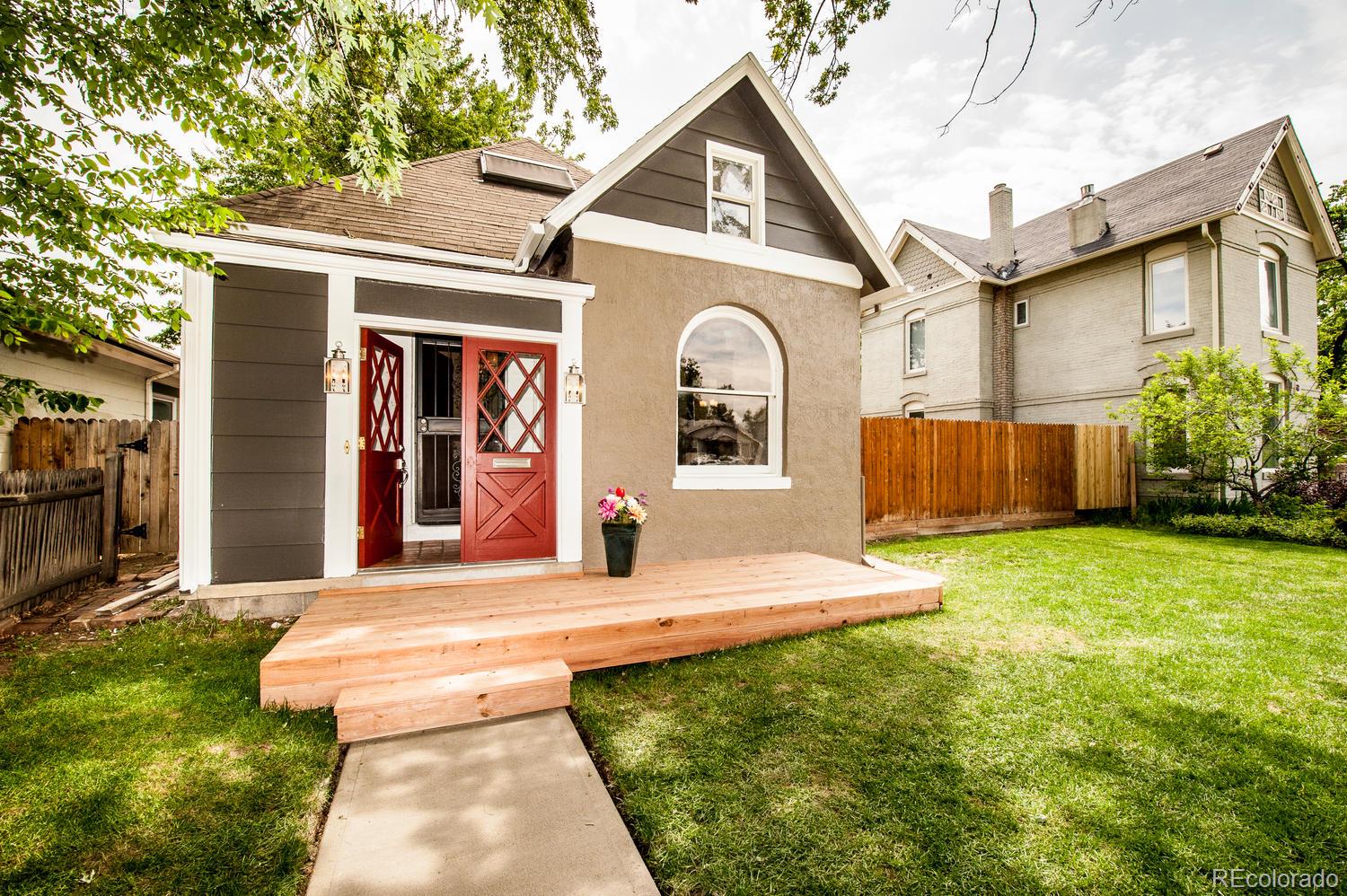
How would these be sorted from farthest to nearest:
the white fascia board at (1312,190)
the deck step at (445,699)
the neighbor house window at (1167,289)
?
the white fascia board at (1312,190)
the neighbor house window at (1167,289)
the deck step at (445,699)

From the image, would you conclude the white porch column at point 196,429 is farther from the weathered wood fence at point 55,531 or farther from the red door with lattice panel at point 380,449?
the weathered wood fence at point 55,531

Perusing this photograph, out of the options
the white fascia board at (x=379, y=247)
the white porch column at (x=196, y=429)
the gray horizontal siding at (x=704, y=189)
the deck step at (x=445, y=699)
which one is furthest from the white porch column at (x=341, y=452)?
the gray horizontal siding at (x=704, y=189)

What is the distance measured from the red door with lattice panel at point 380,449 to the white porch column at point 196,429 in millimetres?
1064

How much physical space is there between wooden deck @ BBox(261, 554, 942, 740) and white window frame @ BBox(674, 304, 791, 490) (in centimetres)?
95

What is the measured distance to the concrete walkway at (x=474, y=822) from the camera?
185 cm

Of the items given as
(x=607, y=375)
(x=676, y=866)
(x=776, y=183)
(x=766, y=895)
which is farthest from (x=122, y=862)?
(x=776, y=183)

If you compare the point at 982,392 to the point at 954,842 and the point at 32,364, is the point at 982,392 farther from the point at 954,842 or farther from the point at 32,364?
the point at 32,364

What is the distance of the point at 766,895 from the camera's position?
1.79 metres

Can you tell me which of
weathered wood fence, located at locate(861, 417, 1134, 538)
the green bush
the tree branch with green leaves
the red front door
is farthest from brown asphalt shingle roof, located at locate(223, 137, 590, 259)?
the green bush

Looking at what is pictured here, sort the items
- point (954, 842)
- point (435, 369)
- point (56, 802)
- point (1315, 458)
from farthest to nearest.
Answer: point (1315, 458)
point (435, 369)
point (56, 802)
point (954, 842)

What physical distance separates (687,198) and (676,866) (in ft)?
18.9

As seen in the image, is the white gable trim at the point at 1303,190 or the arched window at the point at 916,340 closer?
the white gable trim at the point at 1303,190

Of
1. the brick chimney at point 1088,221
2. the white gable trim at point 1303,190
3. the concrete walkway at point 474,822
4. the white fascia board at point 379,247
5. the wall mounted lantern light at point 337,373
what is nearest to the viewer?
the concrete walkway at point 474,822

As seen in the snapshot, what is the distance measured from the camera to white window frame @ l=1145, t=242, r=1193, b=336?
11586 mm
